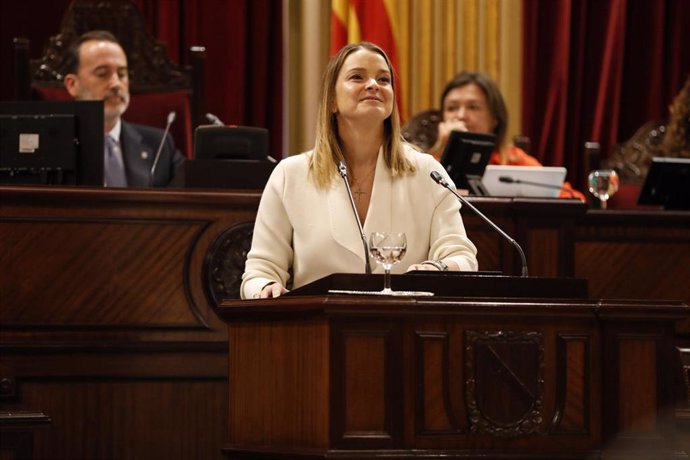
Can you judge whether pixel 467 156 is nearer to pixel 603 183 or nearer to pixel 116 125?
pixel 603 183

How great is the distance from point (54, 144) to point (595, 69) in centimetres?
373

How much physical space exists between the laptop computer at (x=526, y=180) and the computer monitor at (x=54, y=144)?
58.8 inches

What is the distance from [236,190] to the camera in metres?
4.41

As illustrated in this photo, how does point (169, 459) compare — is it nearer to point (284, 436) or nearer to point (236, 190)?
point (236, 190)

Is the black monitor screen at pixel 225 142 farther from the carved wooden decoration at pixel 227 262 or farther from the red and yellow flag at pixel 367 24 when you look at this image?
the red and yellow flag at pixel 367 24

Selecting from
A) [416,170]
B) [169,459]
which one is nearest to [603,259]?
[416,170]

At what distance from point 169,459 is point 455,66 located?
3340 millimetres

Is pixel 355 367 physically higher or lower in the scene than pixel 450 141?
lower

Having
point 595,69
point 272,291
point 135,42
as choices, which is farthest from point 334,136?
point 595,69

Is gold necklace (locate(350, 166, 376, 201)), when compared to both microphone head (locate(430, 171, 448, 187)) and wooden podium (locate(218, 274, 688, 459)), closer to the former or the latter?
microphone head (locate(430, 171, 448, 187))

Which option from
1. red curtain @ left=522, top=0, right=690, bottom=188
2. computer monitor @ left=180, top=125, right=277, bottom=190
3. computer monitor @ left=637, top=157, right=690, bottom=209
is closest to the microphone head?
computer monitor @ left=180, top=125, right=277, bottom=190

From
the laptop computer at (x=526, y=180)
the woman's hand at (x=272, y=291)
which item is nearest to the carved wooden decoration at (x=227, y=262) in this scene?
the woman's hand at (x=272, y=291)

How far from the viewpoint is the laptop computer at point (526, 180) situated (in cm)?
500

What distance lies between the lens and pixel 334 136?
12.5 feet
